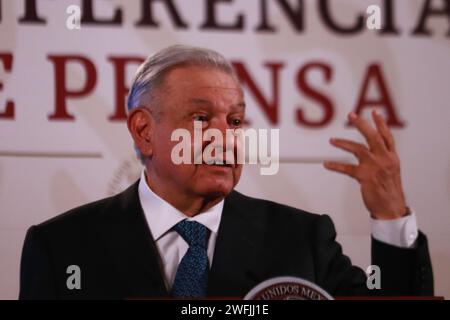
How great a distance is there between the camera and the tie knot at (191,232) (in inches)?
83.1

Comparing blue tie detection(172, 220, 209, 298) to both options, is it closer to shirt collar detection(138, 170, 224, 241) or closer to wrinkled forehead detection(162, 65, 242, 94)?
shirt collar detection(138, 170, 224, 241)

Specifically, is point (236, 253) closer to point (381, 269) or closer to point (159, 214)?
point (159, 214)

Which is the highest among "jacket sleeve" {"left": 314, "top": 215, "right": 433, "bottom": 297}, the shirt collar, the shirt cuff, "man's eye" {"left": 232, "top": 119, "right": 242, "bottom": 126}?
"man's eye" {"left": 232, "top": 119, "right": 242, "bottom": 126}

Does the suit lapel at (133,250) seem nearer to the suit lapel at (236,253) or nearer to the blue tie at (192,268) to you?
the blue tie at (192,268)

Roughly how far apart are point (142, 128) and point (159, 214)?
0.24m

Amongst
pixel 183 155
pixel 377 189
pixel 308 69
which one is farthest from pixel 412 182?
pixel 183 155

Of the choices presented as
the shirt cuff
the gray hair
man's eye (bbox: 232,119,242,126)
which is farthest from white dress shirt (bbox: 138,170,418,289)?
man's eye (bbox: 232,119,242,126)

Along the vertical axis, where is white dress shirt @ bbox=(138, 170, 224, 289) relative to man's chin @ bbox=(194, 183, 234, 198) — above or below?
below

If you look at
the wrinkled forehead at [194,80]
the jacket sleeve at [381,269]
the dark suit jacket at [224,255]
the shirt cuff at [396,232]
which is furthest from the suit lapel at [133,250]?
the shirt cuff at [396,232]

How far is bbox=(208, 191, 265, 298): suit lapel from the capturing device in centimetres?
210

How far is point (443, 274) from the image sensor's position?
2.20m

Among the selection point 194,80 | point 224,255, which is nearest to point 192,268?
point 224,255

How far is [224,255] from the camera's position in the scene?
83.0 inches
